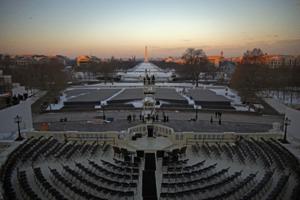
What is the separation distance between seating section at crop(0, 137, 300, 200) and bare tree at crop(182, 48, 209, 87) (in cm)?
5313

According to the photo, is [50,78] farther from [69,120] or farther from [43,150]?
[43,150]

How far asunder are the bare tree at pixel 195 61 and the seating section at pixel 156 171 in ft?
174

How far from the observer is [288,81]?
1731 inches

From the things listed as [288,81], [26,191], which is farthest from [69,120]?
[288,81]

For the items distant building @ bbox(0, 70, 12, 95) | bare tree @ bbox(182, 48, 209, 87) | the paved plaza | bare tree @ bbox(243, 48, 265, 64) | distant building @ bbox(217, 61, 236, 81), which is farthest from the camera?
distant building @ bbox(217, 61, 236, 81)

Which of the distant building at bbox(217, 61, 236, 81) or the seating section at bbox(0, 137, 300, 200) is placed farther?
the distant building at bbox(217, 61, 236, 81)

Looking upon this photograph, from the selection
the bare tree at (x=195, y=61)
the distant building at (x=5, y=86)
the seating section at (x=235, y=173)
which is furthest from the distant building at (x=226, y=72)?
the distant building at (x=5, y=86)

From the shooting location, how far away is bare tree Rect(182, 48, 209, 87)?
70856mm

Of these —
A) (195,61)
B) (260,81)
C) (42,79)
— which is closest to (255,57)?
(260,81)

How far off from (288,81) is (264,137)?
29.5 m

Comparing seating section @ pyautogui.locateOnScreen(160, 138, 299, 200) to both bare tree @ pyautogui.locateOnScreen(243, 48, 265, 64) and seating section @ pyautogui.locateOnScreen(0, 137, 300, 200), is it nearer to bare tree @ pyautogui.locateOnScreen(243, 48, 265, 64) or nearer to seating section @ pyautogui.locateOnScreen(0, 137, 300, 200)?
seating section @ pyautogui.locateOnScreen(0, 137, 300, 200)

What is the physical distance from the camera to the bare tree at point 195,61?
70.9 metres

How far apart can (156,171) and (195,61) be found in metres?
61.6

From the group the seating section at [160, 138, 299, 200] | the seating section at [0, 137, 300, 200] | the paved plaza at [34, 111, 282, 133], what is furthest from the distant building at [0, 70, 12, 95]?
the seating section at [160, 138, 299, 200]
